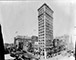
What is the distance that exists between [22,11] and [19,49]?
0.56m

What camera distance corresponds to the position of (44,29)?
130 centimetres

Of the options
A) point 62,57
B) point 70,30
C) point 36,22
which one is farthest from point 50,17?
point 62,57

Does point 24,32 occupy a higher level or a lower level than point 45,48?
A: higher

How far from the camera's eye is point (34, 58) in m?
1.35

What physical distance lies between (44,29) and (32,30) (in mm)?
179

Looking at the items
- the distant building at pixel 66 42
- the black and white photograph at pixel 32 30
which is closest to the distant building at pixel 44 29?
the black and white photograph at pixel 32 30

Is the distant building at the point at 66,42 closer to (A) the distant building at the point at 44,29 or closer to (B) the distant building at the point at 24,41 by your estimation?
(A) the distant building at the point at 44,29

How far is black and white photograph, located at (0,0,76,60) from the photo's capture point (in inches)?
51.6

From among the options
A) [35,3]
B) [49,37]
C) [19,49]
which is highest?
[35,3]

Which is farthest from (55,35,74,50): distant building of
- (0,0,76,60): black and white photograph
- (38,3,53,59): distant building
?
(38,3,53,59): distant building

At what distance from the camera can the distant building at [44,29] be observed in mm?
1301

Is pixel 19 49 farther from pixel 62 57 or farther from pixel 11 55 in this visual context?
pixel 62 57

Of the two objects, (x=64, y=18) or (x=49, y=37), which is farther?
(x=64, y=18)

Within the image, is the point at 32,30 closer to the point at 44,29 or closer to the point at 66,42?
the point at 44,29
